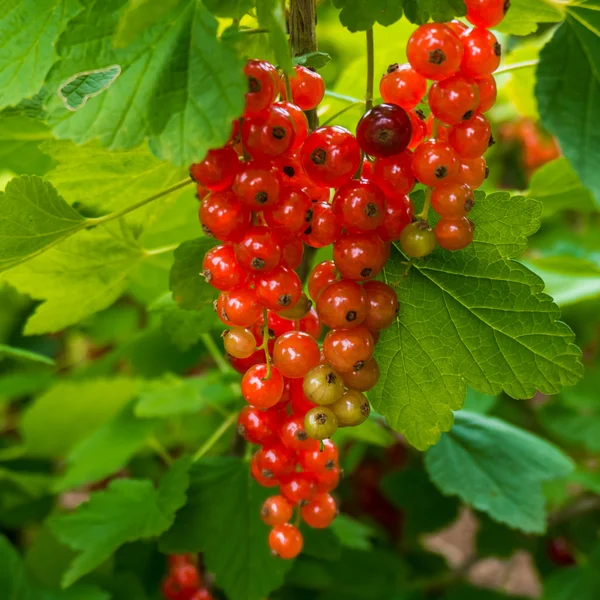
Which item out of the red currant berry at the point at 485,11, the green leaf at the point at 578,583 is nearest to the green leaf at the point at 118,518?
the red currant berry at the point at 485,11

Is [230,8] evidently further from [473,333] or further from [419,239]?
[473,333]

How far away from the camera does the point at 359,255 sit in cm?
60

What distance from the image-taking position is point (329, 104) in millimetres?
1042

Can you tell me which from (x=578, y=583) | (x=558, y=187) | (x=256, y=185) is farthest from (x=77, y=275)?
(x=578, y=583)

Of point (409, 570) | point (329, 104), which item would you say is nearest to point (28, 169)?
point (329, 104)

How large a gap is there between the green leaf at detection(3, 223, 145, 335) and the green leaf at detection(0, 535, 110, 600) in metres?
0.47

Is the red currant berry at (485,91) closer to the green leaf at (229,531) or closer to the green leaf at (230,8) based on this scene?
the green leaf at (230,8)

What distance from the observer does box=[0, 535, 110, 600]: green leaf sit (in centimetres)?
115

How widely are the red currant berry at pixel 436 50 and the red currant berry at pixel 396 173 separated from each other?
0.08m

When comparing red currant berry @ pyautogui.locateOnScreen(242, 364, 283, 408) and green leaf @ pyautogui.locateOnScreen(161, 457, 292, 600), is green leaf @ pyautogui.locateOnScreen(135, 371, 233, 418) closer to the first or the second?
green leaf @ pyautogui.locateOnScreen(161, 457, 292, 600)

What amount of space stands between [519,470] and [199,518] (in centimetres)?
61

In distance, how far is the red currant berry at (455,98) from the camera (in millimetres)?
596

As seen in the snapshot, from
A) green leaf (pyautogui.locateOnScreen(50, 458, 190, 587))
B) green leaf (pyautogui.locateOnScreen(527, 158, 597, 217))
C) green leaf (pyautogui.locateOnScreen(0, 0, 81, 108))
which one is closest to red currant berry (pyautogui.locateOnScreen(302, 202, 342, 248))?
green leaf (pyautogui.locateOnScreen(0, 0, 81, 108))

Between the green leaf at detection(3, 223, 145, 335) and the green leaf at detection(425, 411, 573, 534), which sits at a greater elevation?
the green leaf at detection(3, 223, 145, 335)
